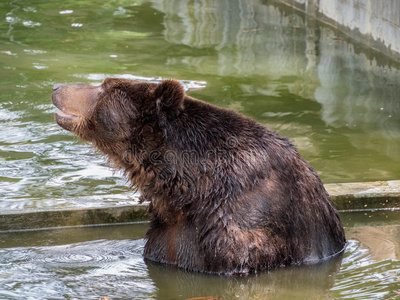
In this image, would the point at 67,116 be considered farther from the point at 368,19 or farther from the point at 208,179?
the point at 368,19

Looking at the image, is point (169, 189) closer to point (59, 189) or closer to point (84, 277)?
point (84, 277)

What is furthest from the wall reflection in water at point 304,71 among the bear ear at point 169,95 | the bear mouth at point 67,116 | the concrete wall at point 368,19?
the bear mouth at point 67,116

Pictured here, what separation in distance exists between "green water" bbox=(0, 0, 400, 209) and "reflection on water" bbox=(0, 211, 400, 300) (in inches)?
28.6

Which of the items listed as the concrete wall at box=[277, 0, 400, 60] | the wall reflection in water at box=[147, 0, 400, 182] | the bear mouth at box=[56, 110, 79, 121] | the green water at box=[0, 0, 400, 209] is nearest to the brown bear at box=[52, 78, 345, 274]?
the bear mouth at box=[56, 110, 79, 121]

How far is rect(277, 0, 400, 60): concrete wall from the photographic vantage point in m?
15.3

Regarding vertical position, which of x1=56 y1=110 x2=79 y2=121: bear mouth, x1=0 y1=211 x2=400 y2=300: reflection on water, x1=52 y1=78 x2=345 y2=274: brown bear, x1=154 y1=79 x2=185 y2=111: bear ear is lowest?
x1=0 y1=211 x2=400 y2=300: reflection on water

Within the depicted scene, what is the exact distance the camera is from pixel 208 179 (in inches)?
239

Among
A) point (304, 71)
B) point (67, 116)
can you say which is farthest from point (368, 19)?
point (67, 116)

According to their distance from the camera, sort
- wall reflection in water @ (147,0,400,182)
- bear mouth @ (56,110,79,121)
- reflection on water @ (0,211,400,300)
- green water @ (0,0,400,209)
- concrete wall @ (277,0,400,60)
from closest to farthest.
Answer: reflection on water @ (0,211,400,300) < bear mouth @ (56,110,79,121) < green water @ (0,0,400,209) < wall reflection in water @ (147,0,400,182) < concrete wall @ (277,0,400,60)

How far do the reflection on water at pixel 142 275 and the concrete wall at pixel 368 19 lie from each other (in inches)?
353

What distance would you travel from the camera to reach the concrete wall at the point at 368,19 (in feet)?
→ 50.2

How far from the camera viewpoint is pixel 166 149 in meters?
6.10

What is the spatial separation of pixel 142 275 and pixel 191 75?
25.5 ft

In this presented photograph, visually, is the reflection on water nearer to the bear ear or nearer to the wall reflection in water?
the bear ear
